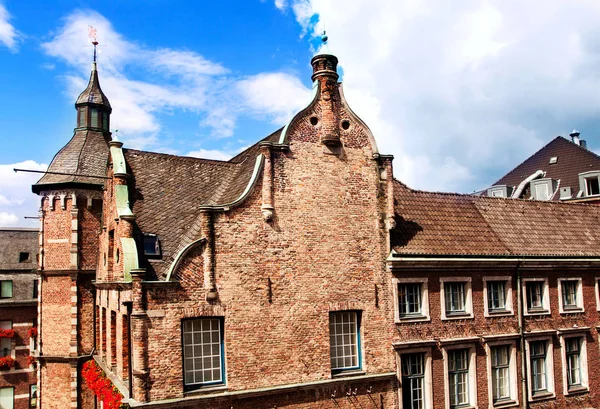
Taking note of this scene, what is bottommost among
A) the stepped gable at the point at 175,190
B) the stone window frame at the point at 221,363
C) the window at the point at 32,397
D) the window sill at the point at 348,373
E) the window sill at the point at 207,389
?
the window at the point at 32,397

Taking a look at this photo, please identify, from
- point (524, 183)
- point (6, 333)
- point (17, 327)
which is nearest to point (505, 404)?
point (524, 183)

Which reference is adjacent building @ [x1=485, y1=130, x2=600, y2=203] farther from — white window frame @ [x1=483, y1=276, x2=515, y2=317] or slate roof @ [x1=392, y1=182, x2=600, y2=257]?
white window frame @ [x1=483, y1=276, x2=515, y2=317]

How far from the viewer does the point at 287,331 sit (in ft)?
56.4

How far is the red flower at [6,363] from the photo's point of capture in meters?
36.8

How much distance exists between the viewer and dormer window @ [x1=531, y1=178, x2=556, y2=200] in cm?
4003

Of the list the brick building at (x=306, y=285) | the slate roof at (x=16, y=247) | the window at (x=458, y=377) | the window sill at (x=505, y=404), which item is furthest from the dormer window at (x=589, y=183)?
the slate roof at (x=16, y=247)

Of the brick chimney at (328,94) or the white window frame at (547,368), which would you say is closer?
the brick chimney at (328,94)

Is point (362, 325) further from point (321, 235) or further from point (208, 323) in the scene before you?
point (208, 323)

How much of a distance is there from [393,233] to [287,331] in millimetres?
5938

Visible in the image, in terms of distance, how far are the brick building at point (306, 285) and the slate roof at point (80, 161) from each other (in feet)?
0.33

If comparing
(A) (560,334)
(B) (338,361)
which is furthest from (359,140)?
Result: (A) (560,334)

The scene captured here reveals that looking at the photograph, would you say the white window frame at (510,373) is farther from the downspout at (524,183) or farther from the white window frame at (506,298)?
the downspout at (524,183)

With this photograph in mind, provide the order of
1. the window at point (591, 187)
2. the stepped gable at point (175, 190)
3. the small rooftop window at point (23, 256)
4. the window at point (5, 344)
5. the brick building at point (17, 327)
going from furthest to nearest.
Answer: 1. the small rooftop window at point (23, 256)
2. the window at point (591, 187)
3. the window at point (5, 344)
4. the brick building at point (17, 327)
5. the stepped gable at point (175, 190)

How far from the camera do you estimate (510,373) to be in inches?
847
